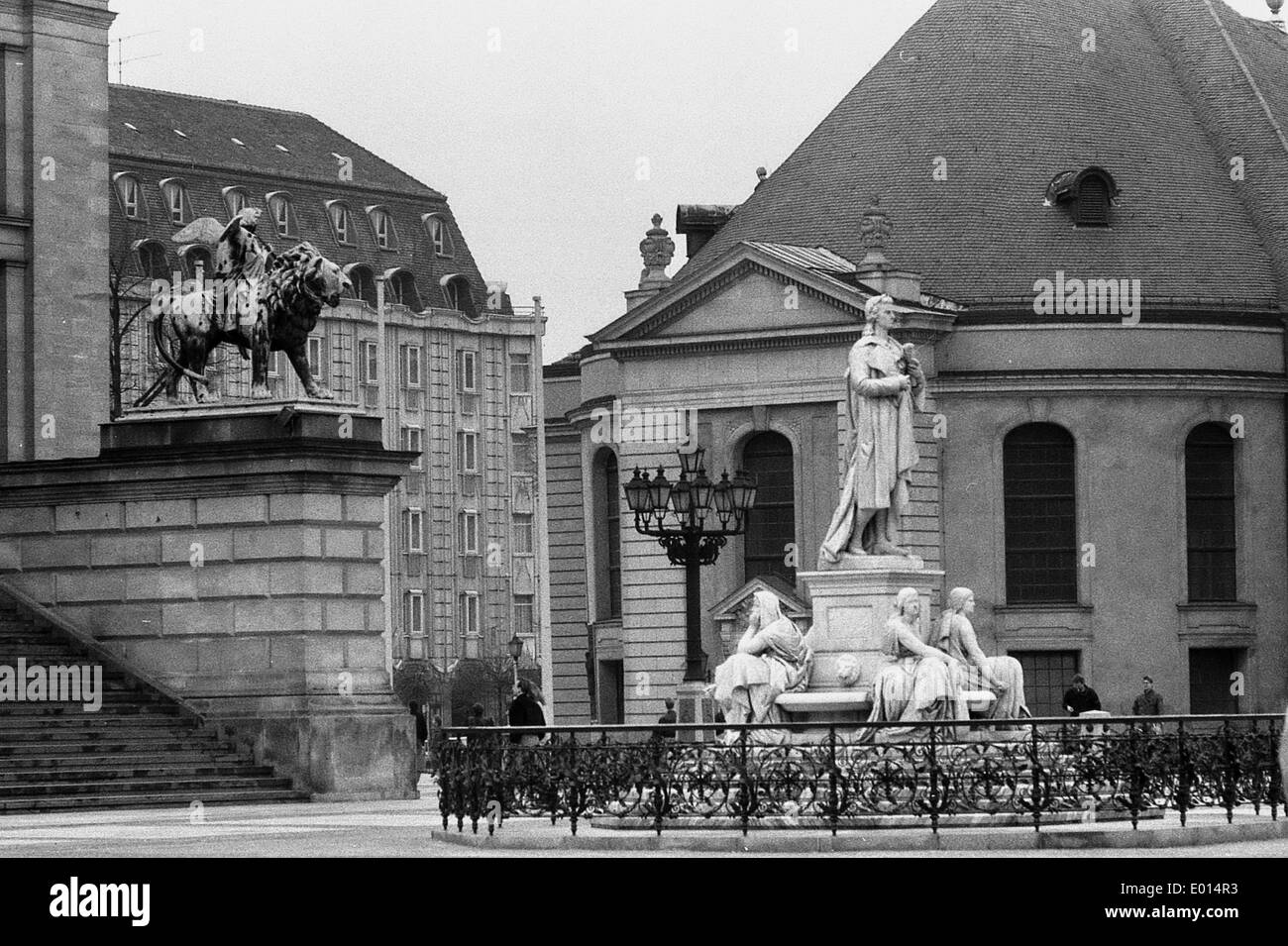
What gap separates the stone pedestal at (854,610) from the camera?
28.0 metres

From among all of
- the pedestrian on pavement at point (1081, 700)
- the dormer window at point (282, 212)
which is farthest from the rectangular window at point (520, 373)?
the pedestrian on pavement at point (1081, 700)

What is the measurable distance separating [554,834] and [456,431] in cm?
7787

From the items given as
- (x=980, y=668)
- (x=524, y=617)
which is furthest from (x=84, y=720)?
(x=524, y=617)

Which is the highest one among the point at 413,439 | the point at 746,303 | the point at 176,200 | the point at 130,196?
the point at 176,200

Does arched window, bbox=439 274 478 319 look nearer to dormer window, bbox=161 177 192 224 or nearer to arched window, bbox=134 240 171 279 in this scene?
dormer window, bbox=161 177 192 224

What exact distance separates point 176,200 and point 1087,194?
3172cm

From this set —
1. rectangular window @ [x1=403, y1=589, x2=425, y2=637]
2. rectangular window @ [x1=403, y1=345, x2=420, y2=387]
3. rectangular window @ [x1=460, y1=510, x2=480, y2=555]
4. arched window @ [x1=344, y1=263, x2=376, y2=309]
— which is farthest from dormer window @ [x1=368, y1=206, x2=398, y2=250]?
rectangular window @ [x1=403, y1=589, x2=425, y2=637]

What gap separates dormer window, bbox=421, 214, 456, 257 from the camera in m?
102

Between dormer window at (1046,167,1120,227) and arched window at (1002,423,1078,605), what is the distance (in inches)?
228

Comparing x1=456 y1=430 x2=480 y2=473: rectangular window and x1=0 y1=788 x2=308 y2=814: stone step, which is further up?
x1=456 y1=430 x2=480 y2=473: rectangular window

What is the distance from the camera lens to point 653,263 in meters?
76.1

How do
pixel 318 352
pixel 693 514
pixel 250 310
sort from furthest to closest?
pixel 318 352 → pixel 250 310 → pixel 693 514

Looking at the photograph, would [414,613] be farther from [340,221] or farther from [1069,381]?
[1069,381]
